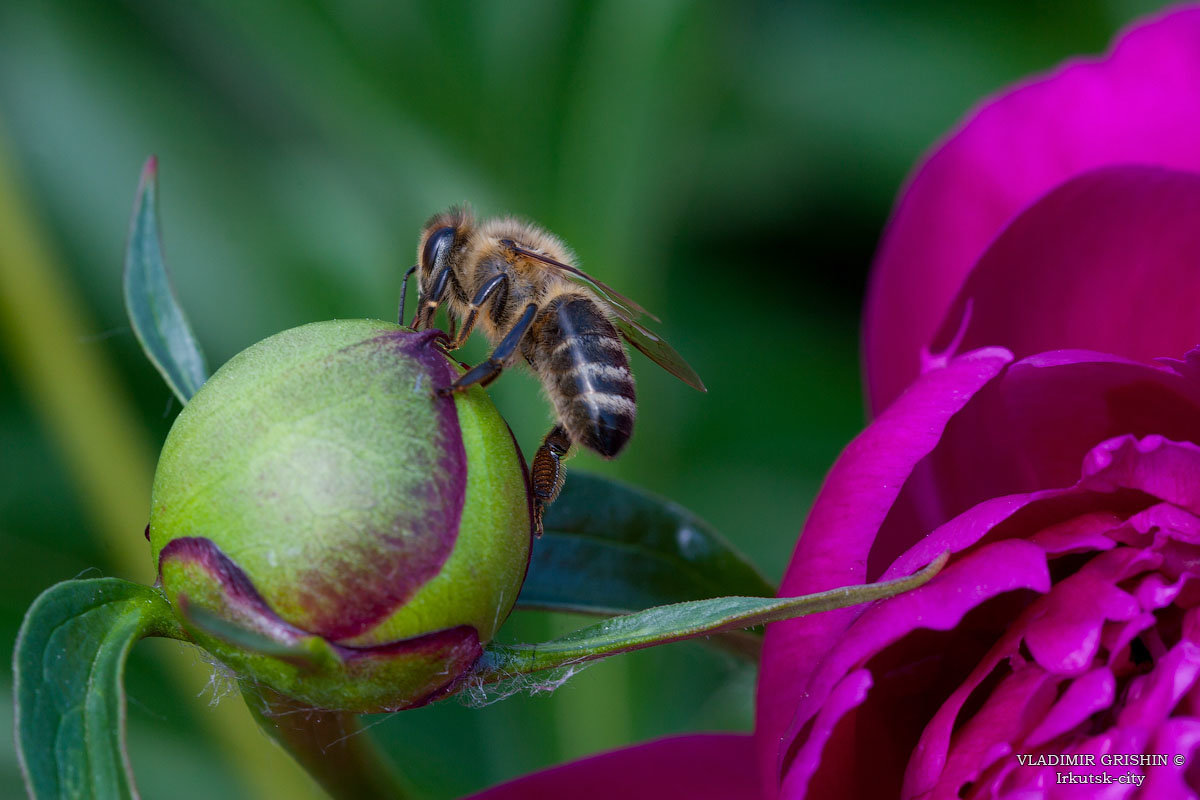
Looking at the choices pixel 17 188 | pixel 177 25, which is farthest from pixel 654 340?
pixel 177 25

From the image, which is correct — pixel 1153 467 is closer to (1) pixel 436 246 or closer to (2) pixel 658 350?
(2) pixel 658 350

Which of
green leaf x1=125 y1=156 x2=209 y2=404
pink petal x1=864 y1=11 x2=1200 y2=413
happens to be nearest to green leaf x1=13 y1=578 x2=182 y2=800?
green leaf x1=125 y1=156 x2=209 y2=404

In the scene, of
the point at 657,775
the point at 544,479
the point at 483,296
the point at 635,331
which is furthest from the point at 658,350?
the point at 657,775

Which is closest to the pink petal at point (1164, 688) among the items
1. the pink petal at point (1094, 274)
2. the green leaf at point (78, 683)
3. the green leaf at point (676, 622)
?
the green leaf at point (676, 622)

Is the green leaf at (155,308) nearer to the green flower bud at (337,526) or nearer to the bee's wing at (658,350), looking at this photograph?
the green flower bud at (337,526)

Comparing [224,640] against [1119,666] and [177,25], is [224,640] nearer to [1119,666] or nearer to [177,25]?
[1119,666]
